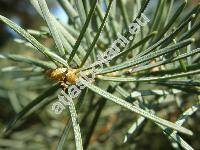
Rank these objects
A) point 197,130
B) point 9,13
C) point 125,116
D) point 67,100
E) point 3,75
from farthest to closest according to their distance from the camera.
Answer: point 9,13, point 3,75, point 125,116, point 197,130, point 67,100

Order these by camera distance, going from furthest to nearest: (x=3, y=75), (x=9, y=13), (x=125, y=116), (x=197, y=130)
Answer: (x=9, y=13) < (x=3, y=75) < (x=125, y=116) < (x=197, y=130)

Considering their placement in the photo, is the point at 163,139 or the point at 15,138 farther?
the point at 15,138

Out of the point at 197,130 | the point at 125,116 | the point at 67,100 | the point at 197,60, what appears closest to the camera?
the point at 67,100

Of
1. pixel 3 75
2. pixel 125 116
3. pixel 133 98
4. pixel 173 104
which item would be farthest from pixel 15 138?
pixel 133 98

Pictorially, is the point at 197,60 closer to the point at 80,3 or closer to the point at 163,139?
the point at 80,3

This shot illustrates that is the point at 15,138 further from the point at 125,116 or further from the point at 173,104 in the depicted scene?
the point at 173,104

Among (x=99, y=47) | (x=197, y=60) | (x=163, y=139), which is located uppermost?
(x=99, y=47)

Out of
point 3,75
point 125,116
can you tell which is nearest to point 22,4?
point 3,75

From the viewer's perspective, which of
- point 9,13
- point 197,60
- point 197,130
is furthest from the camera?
point 9,13

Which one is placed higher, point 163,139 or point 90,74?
point 90,74
